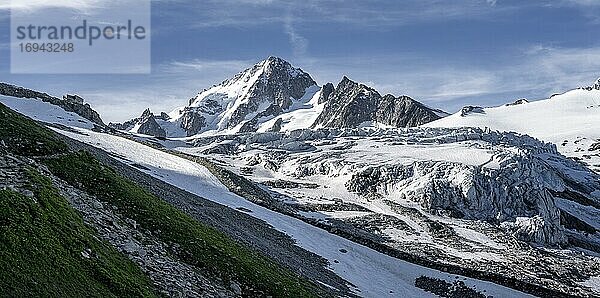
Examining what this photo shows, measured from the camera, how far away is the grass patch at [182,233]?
1340 inches

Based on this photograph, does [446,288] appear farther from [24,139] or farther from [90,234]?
[24,139]

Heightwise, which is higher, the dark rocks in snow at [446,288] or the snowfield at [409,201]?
the snowfield at [409,201]

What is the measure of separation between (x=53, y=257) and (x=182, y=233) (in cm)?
1304

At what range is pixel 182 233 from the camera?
36.2m

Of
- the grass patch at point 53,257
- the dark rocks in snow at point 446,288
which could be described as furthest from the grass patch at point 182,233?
the dark rocks in snow at point 446,288

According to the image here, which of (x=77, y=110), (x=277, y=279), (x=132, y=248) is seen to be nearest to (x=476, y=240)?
(x=277, y=279)

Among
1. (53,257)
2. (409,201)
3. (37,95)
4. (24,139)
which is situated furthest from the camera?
(37,95)

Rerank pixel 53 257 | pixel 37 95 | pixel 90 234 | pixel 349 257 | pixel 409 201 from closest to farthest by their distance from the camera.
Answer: pixel 53 257 < pixel 90 234 < pixel 349 257 < pixel 409 201 < pixel 37 95

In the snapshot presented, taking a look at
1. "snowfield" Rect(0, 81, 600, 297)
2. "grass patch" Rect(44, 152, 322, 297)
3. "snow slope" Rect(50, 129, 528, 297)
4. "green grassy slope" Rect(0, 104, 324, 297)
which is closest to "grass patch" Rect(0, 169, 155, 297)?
"green grassy slope" Rect(0, 104, 324, 297)

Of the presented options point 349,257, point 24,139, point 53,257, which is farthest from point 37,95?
point 53,257

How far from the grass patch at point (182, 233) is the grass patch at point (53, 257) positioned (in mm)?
5904

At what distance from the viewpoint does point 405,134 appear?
191625mm

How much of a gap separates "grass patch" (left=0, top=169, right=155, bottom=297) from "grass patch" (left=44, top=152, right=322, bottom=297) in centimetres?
590

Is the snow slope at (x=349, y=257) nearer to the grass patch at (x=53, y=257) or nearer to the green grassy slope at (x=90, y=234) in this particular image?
the green grassy slope at (x=90, y=234)
